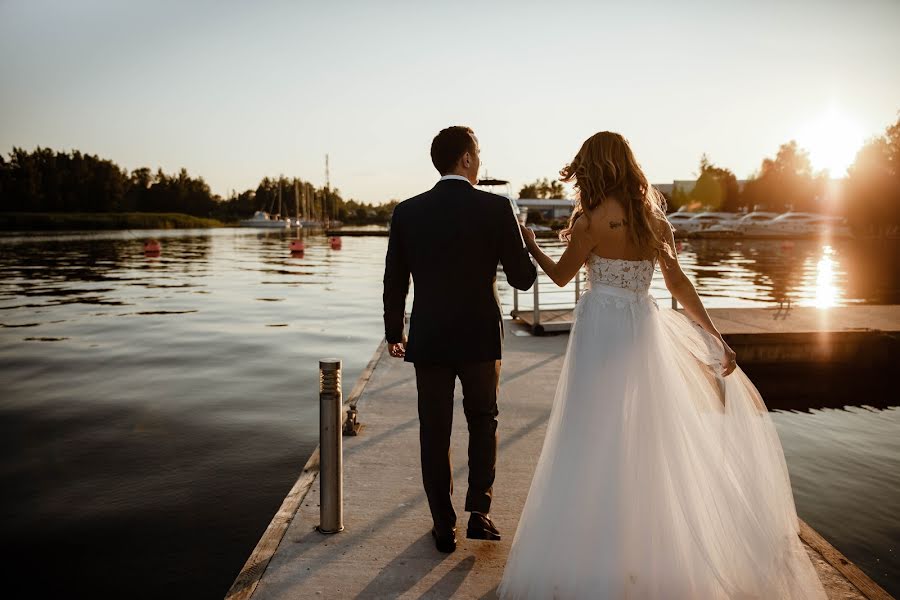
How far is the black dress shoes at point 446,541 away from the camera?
398 cm

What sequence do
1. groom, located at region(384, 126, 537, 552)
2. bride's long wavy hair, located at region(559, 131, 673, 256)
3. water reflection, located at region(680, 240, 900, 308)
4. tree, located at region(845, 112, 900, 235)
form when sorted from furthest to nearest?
tree, located at region(845, 112, 900, 235) < water reflection, located at region(680, 240, 900, 308) < groom, located at region(384, 126, 537, 552) < bride's long wavy hair, located at region(559, 131, 673, 256)

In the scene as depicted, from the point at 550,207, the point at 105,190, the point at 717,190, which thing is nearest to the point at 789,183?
the point at 717,190

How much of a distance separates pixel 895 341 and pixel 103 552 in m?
12.4

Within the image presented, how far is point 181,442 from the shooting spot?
25.2 feet

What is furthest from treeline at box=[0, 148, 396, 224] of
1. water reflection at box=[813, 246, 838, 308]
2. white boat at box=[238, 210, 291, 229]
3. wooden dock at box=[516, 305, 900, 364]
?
wooden dock at box=[516, 305, 900, 364]

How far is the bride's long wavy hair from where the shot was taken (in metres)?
3.42

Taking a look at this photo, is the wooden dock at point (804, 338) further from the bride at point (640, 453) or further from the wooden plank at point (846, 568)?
the bride at point (640, 453)

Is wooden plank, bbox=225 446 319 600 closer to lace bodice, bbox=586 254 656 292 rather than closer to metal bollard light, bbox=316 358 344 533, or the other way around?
metal bollard light, bbox=316 358 344 533

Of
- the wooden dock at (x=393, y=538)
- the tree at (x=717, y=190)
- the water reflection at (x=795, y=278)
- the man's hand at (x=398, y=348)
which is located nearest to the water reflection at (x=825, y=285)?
the water reflection at (x=795, y=278)

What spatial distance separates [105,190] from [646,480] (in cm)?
14671

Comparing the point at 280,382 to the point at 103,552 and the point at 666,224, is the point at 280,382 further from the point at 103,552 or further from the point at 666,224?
the point at 666,224

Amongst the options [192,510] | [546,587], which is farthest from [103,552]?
[546,587]

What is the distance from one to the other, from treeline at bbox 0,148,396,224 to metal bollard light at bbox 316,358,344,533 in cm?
10121

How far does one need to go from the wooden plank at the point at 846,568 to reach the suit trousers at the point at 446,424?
2033 millimetres
